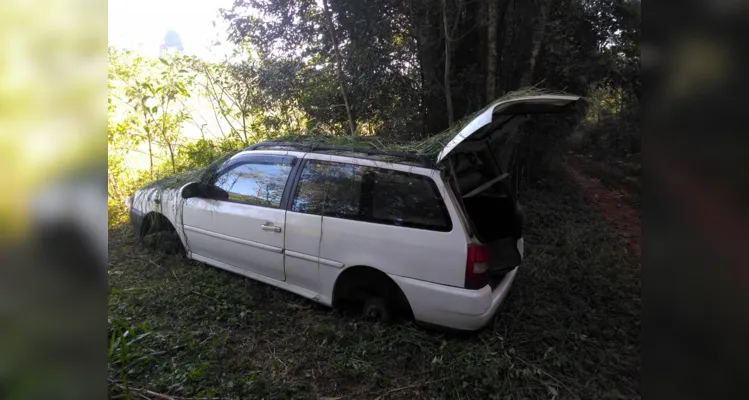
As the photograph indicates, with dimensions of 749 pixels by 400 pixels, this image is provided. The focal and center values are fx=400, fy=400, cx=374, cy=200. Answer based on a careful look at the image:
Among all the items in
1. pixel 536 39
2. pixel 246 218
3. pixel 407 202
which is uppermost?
pixel 536 39

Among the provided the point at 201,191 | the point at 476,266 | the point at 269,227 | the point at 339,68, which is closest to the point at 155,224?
the point at 201,191

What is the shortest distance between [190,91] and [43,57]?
6384 millimetres

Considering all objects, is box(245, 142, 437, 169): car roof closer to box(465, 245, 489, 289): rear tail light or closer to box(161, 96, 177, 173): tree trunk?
box(465, 245, 489, 289): rear tail light

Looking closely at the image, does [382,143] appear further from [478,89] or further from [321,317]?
[478,89]

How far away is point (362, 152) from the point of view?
11.0 ft

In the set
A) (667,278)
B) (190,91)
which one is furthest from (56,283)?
(190,91)

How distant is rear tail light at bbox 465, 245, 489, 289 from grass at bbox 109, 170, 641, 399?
0.53m

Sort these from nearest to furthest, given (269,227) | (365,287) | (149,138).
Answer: (365,287) < (269,227) < (149,138)

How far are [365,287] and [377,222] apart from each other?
0.59m

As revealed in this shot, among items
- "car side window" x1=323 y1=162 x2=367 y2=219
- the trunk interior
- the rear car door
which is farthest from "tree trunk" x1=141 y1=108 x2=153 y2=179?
the trunk interior

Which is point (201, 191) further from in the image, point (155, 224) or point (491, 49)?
point (491, 49)

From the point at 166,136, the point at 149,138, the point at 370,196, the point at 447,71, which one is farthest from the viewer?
the point at 166,136

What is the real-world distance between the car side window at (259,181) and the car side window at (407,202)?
94 cm

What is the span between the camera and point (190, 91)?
22.2 ft
